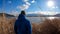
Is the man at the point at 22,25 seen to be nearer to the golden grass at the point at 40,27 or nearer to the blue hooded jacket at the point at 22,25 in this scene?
the blue hooded jacket at the point at 22,25

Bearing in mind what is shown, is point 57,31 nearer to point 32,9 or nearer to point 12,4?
point 32,9

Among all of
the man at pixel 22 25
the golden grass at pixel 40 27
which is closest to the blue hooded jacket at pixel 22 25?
the man at pixel 22 25

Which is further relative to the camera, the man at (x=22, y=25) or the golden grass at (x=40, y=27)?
the golden grass at (x=40, y=27)

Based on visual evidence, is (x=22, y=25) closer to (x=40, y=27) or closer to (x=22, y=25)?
(x=22, y=25)

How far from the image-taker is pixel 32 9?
5281 millimetres

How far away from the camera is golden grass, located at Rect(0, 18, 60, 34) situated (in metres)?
5.29

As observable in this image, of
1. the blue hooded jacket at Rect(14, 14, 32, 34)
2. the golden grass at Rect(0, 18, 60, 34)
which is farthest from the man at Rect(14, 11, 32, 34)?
the golden grass at Rect(0, 18, 60, 34)

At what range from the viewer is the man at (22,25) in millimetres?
3855

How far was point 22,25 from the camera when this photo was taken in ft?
12.8

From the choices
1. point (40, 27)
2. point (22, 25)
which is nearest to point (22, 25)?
point (22, 25)

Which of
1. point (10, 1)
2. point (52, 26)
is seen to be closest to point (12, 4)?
point (10, 1)

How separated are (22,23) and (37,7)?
1.49m

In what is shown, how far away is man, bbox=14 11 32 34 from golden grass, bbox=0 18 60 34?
4.60 feet

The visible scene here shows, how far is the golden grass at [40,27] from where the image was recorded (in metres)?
5.29
